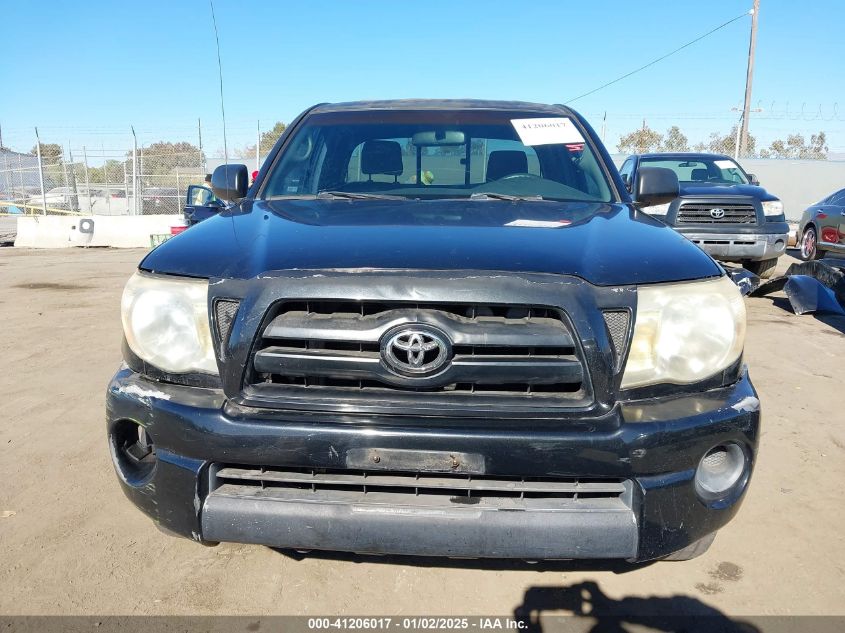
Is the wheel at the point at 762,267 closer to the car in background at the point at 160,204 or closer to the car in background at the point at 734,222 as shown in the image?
the car in background at the point at 734,222

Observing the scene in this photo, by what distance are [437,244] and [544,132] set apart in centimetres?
164

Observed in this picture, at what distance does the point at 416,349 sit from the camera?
1.82 m

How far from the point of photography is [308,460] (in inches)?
72.5

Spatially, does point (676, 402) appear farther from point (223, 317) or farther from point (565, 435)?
point (223, 317)

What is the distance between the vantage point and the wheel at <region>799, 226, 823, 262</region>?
11.7 meters

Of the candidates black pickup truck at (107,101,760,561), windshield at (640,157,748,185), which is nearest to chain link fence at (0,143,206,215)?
windshield at (640,157,748,185)

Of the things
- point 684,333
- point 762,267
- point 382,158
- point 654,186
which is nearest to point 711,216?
point 762,267

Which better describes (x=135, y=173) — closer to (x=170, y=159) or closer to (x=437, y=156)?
(x=170, y=159)

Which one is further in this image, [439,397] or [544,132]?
[544,132]

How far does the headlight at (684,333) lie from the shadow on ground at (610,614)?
0.88 metres

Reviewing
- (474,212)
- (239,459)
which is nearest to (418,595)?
(239,459)

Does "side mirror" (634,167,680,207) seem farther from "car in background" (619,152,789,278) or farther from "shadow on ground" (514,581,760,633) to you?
"car in background" (619,152,789,278)

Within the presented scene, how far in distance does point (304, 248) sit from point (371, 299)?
1.11ft

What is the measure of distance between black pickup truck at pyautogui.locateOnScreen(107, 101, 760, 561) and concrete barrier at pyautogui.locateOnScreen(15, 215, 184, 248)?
15438 millimetres
